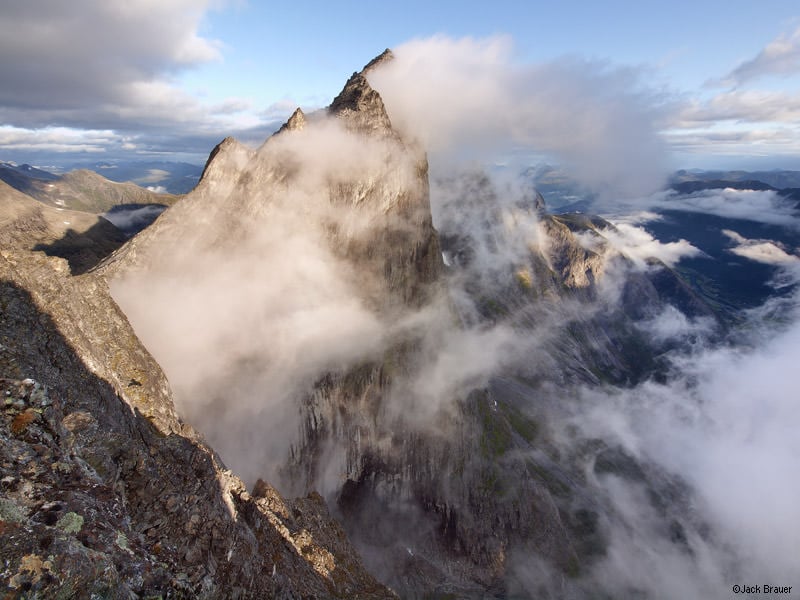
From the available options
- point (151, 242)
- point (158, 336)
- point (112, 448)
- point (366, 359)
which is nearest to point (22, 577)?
point (112, 448)

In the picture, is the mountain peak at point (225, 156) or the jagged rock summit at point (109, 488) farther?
the mountain peak at point (225, 156)

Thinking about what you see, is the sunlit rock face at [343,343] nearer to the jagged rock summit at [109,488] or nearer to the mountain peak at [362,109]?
the mountain peak at [362,109]

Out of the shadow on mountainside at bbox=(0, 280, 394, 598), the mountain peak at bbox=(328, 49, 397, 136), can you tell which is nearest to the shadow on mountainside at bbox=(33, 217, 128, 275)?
the mountain peak at bbox=(328, 49, 397, 136)

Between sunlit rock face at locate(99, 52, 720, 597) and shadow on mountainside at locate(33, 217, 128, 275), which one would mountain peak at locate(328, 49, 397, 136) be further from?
shadow on mountainside at locate(33, 217, 128, 275)

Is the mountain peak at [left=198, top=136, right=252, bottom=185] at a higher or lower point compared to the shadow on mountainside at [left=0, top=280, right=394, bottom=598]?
higher

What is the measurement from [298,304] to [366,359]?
30265mm

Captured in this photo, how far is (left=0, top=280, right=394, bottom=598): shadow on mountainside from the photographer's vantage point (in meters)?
11.7

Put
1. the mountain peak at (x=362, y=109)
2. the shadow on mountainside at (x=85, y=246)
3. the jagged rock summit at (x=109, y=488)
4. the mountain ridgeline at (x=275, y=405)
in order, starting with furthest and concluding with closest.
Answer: the mountain peak at (x=362, y=109) → the shadow on mountainside at (x=85, y=246) → the mountain ridgeline at (x=275, y=405) → the jagged rock summit at (x=109, y=488)

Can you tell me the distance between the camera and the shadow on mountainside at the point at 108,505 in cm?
1170

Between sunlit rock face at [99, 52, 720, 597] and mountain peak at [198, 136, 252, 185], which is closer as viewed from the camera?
sunlit rock face at [99, 52, 720, 597]

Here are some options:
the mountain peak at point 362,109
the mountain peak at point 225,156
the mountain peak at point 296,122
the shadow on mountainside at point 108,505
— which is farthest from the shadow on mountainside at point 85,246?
the shadow on mountainside at point 108,505

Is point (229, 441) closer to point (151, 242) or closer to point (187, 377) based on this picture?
point (187, 377)

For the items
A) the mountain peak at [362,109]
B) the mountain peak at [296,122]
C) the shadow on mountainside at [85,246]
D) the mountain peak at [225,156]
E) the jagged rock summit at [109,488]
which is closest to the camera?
the jagged rock summit at [109,488]

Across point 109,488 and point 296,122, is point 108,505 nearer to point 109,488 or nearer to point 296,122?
point 109,488
